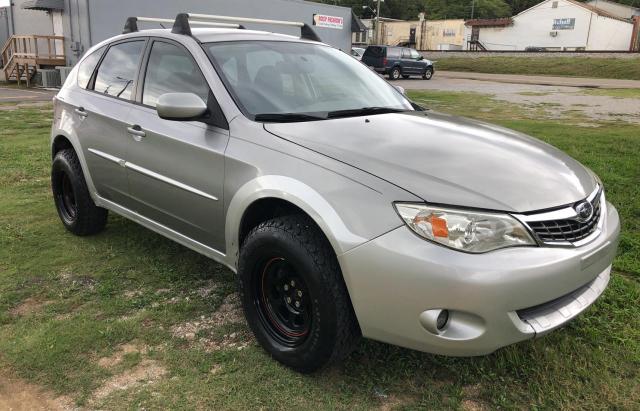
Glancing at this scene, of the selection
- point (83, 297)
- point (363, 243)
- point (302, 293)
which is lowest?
point (83, 297)

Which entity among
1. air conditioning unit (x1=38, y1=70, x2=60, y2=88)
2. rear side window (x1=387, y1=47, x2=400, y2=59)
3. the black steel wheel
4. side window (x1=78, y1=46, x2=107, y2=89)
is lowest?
air conditioning unit (x1=38, y1=70, x2=60, y2=88)

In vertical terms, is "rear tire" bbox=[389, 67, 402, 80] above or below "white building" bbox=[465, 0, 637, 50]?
below

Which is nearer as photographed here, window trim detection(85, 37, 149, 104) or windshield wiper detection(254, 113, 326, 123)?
windshield wiper detection(254, 113, 326, 123)

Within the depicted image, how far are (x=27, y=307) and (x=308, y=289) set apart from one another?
6.48 ft

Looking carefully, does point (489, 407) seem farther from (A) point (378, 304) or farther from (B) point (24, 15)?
(B) point (24, 15)

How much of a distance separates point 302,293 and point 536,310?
1047mm

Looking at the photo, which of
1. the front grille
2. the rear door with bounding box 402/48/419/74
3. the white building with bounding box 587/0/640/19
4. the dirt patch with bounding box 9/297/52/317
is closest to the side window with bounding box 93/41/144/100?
the dirt patch with bounding box 9/297/52/317

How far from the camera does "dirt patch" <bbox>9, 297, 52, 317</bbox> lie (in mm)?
3363

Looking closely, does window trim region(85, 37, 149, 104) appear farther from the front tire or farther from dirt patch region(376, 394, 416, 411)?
dirt patch region(376, 394, 416, 411)

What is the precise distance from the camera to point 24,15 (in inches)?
969

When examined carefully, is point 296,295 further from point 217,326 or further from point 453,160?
point 453,160

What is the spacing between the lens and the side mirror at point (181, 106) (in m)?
3.00

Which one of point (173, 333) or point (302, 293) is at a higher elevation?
point (302, 293)

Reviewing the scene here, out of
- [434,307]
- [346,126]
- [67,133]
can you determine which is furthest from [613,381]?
[67,133]
